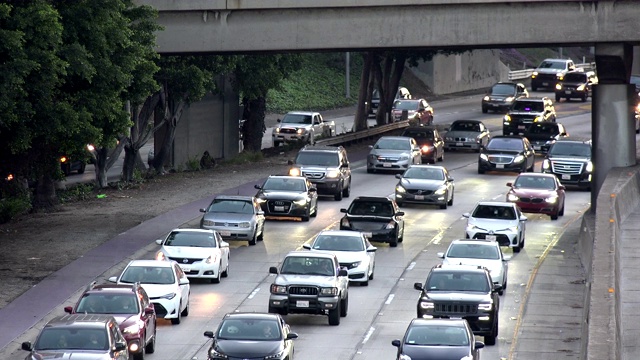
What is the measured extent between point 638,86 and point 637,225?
48033mm

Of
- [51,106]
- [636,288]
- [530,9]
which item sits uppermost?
[530,9]

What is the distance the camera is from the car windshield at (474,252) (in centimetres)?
3578

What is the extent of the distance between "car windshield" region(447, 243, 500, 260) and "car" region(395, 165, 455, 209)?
13.2 m

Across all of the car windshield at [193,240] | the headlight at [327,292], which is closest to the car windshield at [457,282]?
the headlight at [327,292]

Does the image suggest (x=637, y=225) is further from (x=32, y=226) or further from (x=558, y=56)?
(x=558, y=56)

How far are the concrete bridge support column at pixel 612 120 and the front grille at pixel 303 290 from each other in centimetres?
1603

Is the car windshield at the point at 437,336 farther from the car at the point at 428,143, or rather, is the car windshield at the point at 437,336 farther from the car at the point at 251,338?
the car at the point at 428,143

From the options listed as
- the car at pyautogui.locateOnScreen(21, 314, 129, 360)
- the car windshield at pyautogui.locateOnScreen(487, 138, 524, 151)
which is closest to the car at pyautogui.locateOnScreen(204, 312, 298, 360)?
the car at pyautogui.locateOnScreen(21, 314, 129, 360)

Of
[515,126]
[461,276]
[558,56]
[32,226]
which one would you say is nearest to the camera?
[461,276]

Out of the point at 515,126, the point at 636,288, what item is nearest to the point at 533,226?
the point at 636,288

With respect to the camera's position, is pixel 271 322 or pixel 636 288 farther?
pixel 636 288

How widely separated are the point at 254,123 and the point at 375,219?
28792 mm

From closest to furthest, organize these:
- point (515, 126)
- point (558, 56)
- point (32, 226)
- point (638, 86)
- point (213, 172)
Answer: point (32, 226), point (213, 172), point (515, 126), point (638, 86), point (558, 56)

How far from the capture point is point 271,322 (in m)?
26.8
